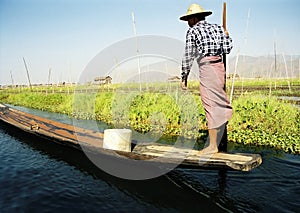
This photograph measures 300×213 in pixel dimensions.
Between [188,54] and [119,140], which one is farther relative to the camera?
[119,140]

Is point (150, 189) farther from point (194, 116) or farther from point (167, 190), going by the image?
point (194, 116)

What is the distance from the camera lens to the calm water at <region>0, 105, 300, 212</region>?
→ 10.3 ft

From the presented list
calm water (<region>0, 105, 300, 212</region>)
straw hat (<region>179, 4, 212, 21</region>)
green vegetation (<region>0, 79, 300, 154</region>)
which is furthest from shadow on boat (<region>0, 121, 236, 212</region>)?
straw hat (<region>179, 4, 212, 21</region>)

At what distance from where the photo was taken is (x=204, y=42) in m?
2.91

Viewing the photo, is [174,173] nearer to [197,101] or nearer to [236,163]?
[236,163]

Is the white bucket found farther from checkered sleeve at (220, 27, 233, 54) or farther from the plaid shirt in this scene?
checkered sleeve at (220, 27, 233, 54)

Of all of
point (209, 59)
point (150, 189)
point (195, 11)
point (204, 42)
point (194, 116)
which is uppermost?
point (195, 11)

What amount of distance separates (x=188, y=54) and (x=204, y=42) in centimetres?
24

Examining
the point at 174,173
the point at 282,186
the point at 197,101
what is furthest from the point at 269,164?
the point at 197,101

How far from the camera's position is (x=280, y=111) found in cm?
586

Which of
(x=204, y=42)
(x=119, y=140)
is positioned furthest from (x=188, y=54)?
(x=119, y=140)

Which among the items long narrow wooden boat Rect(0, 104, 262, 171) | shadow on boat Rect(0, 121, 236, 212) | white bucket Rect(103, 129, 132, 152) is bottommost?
shadow on boat Rect(0, 121, 236, 212)

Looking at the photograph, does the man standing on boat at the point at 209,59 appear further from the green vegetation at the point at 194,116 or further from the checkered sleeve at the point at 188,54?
the green vegetation at the point at 194,116

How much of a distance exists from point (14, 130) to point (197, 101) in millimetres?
5440
